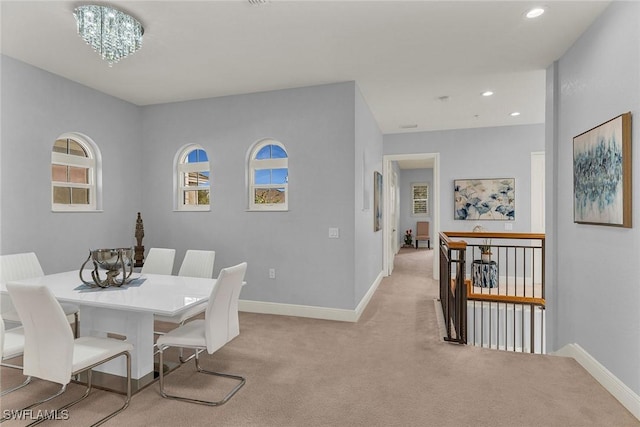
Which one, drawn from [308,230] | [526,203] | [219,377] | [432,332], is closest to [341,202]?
[308,230]

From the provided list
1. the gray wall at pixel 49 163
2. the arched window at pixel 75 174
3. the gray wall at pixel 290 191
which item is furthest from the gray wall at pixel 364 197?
the arched window at pixel 75 174

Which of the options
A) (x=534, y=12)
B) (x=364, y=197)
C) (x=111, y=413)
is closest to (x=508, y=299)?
(x=364, y=197)

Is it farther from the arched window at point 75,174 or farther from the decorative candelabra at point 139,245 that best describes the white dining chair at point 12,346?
the decorative candelabra at point 139,245

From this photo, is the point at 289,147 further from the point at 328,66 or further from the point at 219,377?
the point at 219,377

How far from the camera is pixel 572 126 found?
9.93 feet

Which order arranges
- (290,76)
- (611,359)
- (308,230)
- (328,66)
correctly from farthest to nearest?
(308,230), (290,76), (328,66), (611,359)

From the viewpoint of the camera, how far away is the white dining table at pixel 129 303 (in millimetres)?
2281

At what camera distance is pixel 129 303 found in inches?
86.4

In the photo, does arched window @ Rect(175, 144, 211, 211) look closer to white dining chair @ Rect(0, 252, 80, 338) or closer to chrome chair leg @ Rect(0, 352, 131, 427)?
white dining chair @ Rect(0, 252, 80, 338)

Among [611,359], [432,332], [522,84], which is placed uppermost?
[522,84]

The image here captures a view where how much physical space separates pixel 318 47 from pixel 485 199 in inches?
173

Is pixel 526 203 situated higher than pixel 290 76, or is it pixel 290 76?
pixel 290 76

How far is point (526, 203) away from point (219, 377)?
18.6 ft

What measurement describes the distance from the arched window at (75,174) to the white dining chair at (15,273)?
2.96 ft
